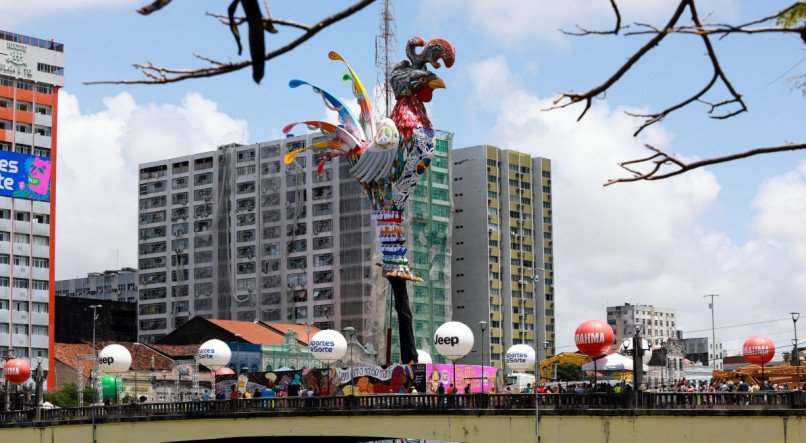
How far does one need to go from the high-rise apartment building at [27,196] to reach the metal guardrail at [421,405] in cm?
5244

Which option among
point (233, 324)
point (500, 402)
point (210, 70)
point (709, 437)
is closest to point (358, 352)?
point (233, 324)

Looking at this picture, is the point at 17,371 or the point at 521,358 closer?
the point at 521,358

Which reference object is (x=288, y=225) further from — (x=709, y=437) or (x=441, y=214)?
(x=709, y=437)

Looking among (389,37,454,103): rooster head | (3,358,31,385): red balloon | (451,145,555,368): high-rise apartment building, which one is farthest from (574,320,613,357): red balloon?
(451,145,555,368): high-rise apartment building

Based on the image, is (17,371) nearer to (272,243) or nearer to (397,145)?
(397,145)

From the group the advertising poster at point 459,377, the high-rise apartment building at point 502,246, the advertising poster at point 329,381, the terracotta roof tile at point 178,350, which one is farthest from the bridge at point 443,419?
the high-rise apartment building at point 502,246

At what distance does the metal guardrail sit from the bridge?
41 mm

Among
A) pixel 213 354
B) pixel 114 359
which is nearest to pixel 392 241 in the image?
pixel 213 354

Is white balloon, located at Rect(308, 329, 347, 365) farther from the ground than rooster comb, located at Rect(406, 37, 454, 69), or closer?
closer

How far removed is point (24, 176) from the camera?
392ft

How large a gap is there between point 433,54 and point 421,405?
20.8 meters

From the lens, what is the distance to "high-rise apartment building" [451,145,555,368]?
16950cm

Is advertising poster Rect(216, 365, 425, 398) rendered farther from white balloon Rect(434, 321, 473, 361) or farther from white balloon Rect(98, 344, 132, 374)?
white balloon Rect(98, 344, 132, 374)

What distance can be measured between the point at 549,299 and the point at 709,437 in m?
132
